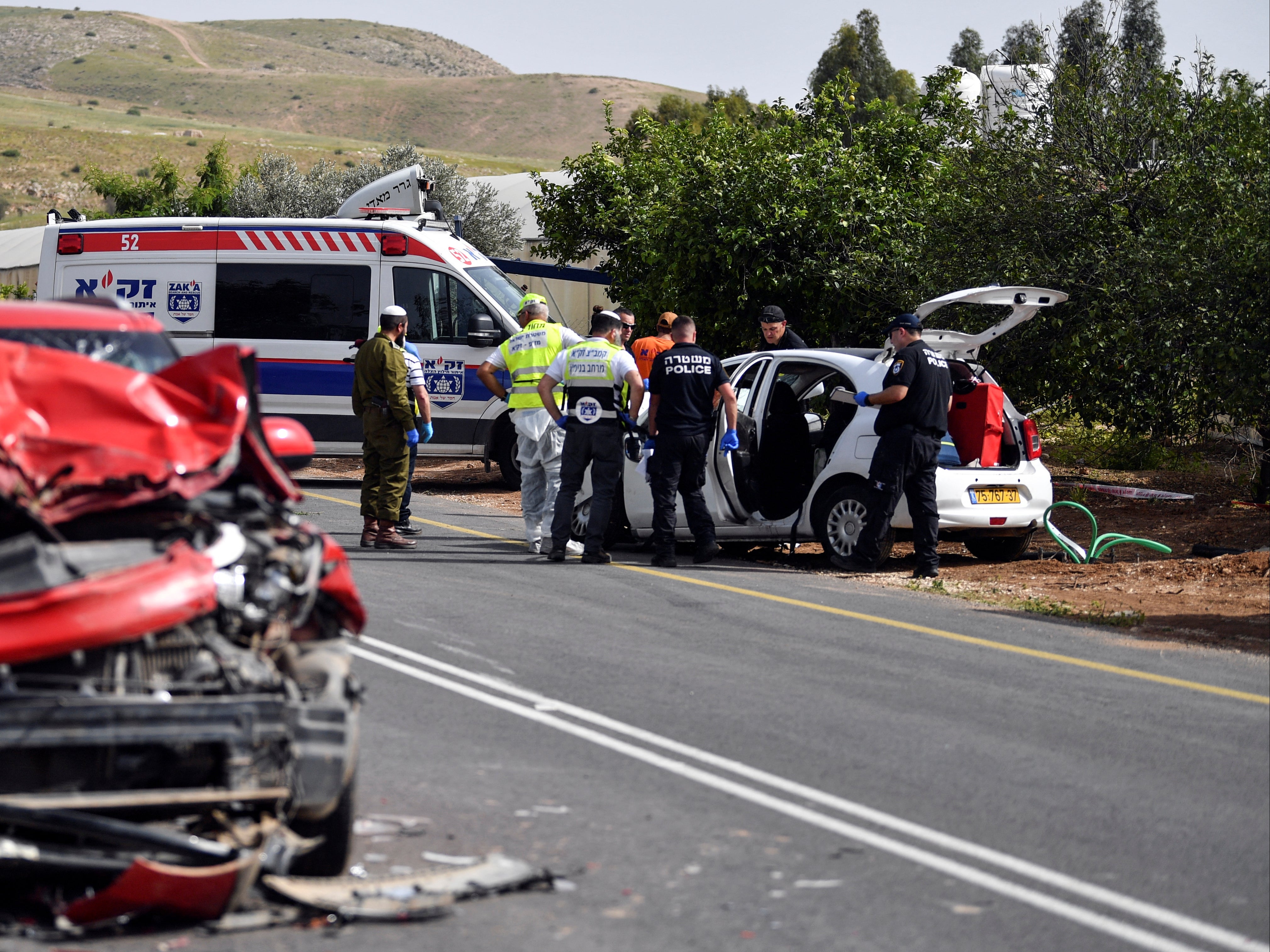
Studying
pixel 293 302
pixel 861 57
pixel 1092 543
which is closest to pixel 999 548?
pixel 1092 543

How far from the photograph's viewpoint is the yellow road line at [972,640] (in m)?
7.35

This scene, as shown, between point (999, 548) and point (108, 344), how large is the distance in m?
8.38

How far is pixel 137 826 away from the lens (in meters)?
3.75

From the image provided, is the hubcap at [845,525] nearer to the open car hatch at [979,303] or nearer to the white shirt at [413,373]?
the open car hatch at [979,303]

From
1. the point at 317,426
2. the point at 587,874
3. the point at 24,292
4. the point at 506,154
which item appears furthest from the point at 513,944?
the point at 506,154

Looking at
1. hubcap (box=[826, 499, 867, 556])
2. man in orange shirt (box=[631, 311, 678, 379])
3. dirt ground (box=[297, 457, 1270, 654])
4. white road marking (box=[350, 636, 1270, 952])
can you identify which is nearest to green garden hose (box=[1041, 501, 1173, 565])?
dirt ground (box=[297, 457, 1270, 654])

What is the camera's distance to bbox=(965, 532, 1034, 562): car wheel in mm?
12117

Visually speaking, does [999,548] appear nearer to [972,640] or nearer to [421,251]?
[972,640]

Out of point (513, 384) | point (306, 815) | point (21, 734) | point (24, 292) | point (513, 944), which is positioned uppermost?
point (24, 292)

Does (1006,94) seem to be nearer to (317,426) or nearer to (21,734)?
(317,426)

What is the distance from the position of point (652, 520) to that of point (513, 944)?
316 inches

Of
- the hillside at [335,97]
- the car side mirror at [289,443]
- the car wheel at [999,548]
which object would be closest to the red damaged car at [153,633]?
the car side mirror at [289,443]

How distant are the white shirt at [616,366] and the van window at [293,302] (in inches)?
232

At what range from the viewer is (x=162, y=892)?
3785 mm
